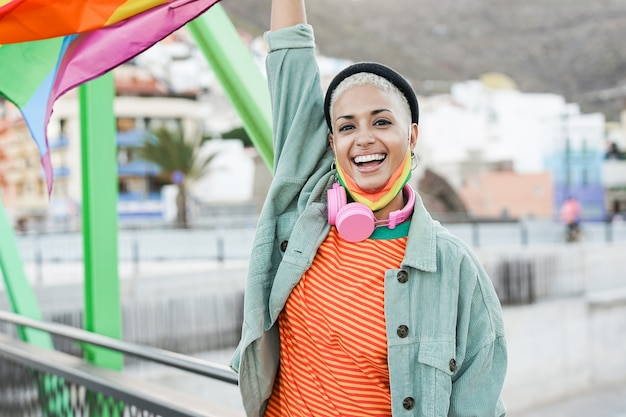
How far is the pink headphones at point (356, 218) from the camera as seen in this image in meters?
1.43

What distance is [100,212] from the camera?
11.0 feet

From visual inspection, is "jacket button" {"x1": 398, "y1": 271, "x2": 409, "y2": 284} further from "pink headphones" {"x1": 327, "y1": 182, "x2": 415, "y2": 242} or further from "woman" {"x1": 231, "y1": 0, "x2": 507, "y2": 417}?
"pink headphones" {"x1": 327, "y1": 182, "x2": 415, "y2": 242}

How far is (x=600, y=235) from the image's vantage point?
2117cm

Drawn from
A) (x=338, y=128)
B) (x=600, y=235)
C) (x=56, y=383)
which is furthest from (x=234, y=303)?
(x=600, y=235)

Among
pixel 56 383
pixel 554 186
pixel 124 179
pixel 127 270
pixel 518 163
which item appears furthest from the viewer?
→ pixel 518 163

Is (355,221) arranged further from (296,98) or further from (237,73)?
(237,73)

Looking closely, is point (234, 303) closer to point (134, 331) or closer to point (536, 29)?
point (134, 331)

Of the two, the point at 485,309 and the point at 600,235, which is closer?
the point at 485,309

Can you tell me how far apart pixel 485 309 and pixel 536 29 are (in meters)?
118

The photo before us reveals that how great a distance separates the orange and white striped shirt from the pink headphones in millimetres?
32

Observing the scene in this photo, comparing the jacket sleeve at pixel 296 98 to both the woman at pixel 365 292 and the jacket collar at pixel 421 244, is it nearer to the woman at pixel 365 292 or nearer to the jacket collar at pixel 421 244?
the woman at pixel 365 292

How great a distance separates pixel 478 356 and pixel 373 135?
1.52 ft

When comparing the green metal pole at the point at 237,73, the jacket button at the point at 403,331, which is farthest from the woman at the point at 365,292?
the green metal pole at the point at 237,73

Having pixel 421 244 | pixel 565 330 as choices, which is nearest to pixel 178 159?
pixel 565 330
